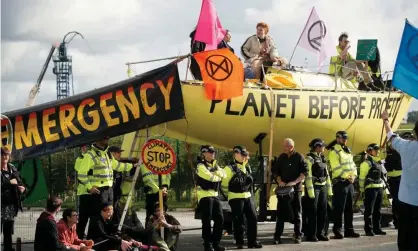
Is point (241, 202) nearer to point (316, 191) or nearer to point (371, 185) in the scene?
point (316, 191)

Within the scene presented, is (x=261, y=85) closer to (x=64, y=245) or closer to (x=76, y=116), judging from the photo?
(x=76, y=116)

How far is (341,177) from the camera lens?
14211 mm

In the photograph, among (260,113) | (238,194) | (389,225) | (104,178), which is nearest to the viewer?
(104,178)

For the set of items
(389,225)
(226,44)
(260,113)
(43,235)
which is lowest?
(389,225)

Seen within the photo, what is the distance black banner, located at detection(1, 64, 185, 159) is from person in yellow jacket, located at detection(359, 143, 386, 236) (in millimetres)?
4314

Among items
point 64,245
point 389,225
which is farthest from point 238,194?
point 389,225

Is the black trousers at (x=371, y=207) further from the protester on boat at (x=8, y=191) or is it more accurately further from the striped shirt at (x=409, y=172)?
the protester on boat at (x=8, y=191)

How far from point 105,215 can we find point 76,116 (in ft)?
5.11

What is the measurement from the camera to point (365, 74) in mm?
16594

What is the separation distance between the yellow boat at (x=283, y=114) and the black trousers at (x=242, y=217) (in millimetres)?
1588

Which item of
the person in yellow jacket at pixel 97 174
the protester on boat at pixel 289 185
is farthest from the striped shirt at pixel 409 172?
the person in yellow jacket at pixel 97 174

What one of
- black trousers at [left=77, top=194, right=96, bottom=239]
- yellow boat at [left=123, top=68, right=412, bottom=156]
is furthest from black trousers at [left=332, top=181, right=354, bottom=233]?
black trousers at [left=77, top=194, right=96, bottom=239]

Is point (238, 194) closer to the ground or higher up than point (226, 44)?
closer to the ground

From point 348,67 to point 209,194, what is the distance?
524 cm
